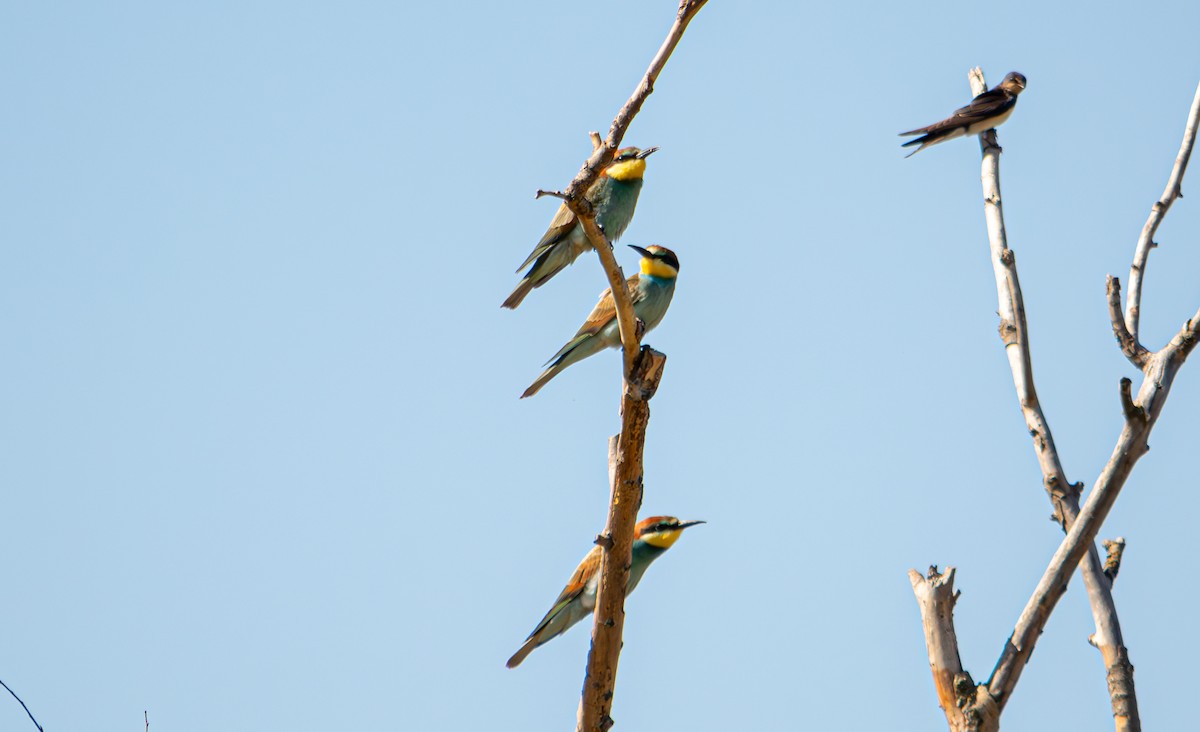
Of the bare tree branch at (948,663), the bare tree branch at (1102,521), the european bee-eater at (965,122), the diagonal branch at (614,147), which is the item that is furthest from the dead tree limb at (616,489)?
the european bee-eater at (965,122)

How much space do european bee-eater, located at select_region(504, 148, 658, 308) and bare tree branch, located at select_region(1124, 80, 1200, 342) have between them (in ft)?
7.65

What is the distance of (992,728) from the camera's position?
3.42 m

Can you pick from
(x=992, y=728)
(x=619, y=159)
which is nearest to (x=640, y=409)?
(x=992, y=728)

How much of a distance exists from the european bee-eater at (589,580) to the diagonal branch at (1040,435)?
1466 millimetres

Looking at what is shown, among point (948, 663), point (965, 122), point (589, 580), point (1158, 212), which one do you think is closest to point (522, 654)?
point (589, 580)

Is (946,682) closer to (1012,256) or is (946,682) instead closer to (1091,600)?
(1091,600)

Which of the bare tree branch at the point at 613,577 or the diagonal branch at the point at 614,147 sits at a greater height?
the diagonal branch at the point at 614,147

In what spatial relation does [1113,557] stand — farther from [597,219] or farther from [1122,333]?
→ [597,219]

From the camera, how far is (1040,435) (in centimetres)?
414

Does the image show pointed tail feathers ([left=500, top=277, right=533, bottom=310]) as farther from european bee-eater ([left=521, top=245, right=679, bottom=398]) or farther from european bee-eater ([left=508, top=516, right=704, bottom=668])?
european bee-eater ([left=508, top=516, right=704, bottom=668])

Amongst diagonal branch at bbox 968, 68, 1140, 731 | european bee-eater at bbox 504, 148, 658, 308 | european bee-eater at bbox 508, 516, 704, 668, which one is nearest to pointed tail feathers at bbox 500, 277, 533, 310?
european bee-eater at bbox 504, 148, 658, 308

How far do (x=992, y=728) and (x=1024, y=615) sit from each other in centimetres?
30

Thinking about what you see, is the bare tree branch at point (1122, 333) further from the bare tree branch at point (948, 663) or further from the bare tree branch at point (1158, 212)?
the bare tree branch at point (948, 663)

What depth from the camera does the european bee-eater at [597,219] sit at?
582cm
